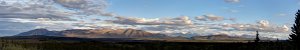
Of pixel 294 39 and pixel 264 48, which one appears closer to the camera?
pixel 294 39

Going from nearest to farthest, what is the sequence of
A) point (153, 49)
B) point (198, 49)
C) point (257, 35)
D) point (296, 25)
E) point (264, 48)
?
point (296, 25) < point (257, 35) < point (264, 48) < point (153, 49) < point (198, 49)

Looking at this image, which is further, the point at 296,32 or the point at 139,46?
the point at 139,46

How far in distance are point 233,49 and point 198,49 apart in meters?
11.4

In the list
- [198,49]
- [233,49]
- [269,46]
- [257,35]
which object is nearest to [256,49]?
[257,35]

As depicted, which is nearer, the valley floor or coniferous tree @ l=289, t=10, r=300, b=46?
the valley floor

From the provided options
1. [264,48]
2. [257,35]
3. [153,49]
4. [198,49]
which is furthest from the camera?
[198,49]

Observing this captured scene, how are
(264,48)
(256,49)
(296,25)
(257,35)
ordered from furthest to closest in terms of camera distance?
(264,48) < (256,49) < (257,35) < (296,25)

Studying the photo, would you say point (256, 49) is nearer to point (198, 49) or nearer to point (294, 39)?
point (294, 39)

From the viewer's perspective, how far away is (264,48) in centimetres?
8775

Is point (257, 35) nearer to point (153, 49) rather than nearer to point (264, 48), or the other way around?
point (264, 48)

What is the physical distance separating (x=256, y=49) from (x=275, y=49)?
8231mm

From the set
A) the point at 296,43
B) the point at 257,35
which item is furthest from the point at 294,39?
the point at 257,35

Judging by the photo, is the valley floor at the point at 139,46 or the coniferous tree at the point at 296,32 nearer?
the valley floor at the point at 139,46

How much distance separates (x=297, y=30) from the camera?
2534 inches
